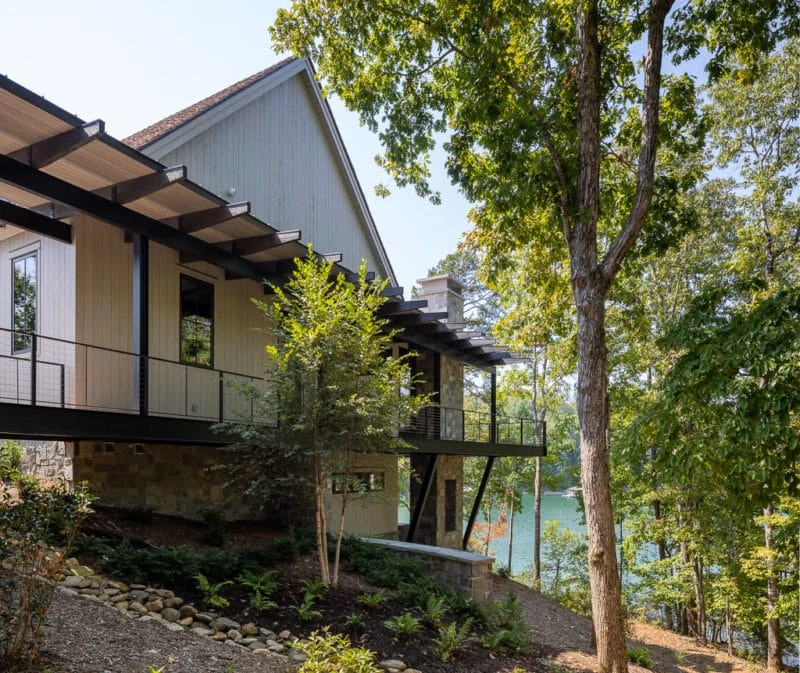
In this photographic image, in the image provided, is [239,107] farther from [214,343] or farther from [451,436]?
[451,436]

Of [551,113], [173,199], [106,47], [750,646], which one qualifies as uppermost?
[106,47]

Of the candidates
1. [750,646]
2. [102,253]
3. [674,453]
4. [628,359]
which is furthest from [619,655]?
[750,646]

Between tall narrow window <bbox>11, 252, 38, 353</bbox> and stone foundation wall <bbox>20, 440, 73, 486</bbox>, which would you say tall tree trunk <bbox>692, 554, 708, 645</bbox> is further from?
tall narrow window <bbox>11, 252, 38, 353</bbox>

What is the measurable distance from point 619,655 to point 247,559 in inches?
198

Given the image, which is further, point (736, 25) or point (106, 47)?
point (106, 47)

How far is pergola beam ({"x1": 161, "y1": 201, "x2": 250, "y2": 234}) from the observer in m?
8.63

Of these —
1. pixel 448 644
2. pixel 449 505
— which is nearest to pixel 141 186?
pixel 448 644

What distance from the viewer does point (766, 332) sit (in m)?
7.29

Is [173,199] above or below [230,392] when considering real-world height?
above

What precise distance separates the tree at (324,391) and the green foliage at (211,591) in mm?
1464

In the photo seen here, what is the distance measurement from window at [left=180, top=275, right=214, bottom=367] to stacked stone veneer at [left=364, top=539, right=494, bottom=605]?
521 centimetres

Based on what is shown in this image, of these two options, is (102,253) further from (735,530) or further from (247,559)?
(735,530)

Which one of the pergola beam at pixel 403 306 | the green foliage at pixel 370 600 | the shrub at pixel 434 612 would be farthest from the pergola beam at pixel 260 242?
the shrub at pixel 434 612

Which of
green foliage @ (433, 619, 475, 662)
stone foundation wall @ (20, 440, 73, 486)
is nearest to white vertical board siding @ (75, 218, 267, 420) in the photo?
stone foundation wall @ (20, 440, 73, 486)
